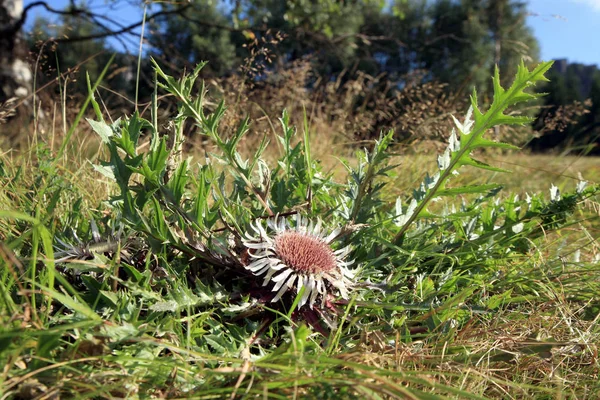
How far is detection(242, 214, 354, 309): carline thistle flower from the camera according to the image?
1.23 metres

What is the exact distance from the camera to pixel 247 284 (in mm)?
1411

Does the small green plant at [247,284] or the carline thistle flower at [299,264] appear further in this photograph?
the carline thistle flower at [299,264]

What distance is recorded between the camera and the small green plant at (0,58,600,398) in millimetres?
930

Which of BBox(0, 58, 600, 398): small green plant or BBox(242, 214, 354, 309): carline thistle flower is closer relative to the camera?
BBox(0, 58, 600, 398): small green plant

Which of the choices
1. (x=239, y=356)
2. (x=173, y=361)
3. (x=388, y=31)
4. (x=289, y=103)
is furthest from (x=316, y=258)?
(x=388, y=31)

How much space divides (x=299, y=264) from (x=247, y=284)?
227mm

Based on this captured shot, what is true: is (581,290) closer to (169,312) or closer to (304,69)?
(169,312)

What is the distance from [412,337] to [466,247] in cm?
47

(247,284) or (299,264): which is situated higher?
(299,264)

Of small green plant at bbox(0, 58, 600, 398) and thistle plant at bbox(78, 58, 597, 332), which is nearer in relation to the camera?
small green plant at bbox(0, 58, 600, 398)

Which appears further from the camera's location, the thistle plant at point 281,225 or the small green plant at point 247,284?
the thistle plant at point 281,225

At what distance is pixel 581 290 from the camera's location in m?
1.65

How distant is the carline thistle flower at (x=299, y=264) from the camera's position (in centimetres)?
123

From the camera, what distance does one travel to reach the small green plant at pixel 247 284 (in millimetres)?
930
